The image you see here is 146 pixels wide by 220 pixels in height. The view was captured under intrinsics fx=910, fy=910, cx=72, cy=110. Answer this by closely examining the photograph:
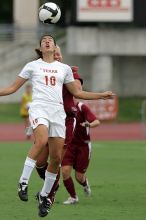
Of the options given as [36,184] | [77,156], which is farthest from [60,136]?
[36,184]

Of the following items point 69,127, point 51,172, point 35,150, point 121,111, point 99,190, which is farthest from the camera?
point 121,111

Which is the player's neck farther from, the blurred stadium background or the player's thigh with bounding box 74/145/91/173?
the blurred stadium background

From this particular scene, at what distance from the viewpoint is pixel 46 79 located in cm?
1199

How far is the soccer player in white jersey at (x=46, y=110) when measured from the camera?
1180cm

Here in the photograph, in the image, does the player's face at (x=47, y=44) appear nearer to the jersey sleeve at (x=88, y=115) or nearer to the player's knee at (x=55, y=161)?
the player's knee at (x=55, y=161)

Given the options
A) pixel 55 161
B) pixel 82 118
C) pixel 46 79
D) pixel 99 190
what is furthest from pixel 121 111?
pixel 46 79

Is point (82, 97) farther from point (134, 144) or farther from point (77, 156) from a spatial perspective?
point (134, 144)

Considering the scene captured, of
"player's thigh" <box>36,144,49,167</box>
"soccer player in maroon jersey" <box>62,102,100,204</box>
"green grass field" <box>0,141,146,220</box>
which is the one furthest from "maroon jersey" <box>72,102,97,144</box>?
"player's thigh" <box>36,144,49,167</box>

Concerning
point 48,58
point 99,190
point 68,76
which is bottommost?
point 99,190

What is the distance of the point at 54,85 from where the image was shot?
1200 cm

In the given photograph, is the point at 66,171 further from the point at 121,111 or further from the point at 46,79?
the point at 121,111

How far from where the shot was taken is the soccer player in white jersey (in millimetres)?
11805

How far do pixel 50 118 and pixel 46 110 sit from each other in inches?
4.6

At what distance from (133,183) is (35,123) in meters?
5.34
